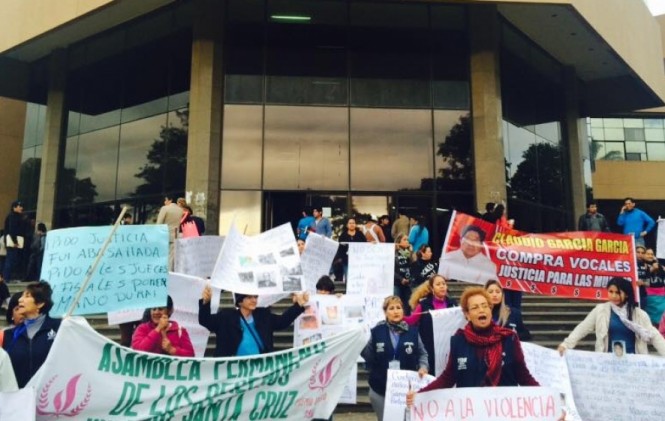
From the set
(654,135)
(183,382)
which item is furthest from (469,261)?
(654,135)

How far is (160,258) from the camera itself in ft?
17.1

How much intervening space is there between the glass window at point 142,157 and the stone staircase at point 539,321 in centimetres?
700

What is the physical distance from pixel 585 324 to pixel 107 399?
448cm

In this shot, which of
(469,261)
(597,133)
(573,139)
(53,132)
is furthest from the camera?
(597,133)

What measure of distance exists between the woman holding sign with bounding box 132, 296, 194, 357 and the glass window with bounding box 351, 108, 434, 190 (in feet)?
39.1

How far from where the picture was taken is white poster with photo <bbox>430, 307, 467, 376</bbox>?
5477mm

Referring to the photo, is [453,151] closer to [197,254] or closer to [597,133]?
[197,254]

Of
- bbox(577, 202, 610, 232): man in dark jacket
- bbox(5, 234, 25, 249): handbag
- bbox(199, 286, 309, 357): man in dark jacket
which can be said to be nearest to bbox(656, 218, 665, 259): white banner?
bbox(577, 202, 610, 232): man in dark jacket

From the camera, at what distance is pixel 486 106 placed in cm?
1703

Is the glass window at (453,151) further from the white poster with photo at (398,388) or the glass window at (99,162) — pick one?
the white poster with photo at (398,388)

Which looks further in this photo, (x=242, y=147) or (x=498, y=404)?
(x=242, y=147)

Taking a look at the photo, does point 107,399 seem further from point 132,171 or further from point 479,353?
point 132,171

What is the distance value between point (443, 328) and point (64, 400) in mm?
3421

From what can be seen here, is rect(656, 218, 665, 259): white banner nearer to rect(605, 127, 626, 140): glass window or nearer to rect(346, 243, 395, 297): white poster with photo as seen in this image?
rect(346, 243, 395, 297): white poster with photo
